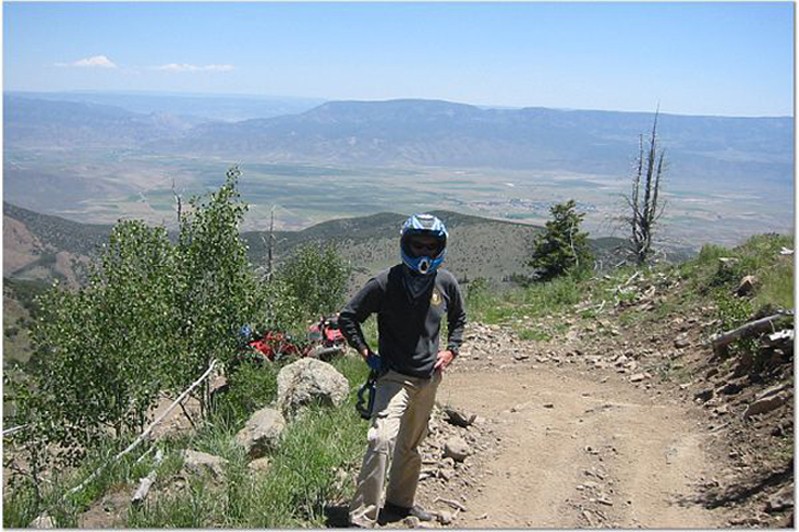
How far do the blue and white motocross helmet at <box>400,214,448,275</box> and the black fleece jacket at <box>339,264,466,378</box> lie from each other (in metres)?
0.11

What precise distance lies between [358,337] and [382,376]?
32 centimetres

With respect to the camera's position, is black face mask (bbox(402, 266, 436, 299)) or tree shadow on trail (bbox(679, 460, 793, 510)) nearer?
black face mask (bbox(402, 266, 436, 299))

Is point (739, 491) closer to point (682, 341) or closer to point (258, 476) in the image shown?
point (258, 476)

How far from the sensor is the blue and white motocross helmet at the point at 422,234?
15.8 ft

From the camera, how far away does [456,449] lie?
677 centimetres

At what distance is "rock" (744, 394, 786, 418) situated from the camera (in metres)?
7.17

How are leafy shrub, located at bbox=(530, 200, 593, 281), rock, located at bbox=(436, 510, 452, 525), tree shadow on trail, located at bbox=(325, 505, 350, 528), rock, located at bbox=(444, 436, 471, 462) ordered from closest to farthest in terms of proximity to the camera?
tree shadow on trail, located at bbox=(325, 505, 350, 528), rock, located at bbox=(436, 510, 452, 525), rock, located at bbox=(444, 436, 471, 462), leafy shrub, located at bbox=(530, 200, 593, 281)

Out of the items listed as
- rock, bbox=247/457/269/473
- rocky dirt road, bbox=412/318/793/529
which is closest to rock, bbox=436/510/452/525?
rocky dirt road, bbox=412/318/793/529

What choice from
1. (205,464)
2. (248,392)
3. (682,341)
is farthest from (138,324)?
(682,341)

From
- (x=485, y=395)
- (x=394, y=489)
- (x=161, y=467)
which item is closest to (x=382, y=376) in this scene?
(x=394, y=489)

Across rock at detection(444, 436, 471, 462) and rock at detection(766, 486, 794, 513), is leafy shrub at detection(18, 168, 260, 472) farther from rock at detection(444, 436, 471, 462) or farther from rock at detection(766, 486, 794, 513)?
rock at detection(766, 486, 794, 513)

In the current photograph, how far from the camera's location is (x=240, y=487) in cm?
525

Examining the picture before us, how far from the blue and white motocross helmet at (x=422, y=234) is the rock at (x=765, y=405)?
4.21 m

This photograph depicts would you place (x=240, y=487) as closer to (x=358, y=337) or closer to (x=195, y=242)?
(x=358, y=337)
